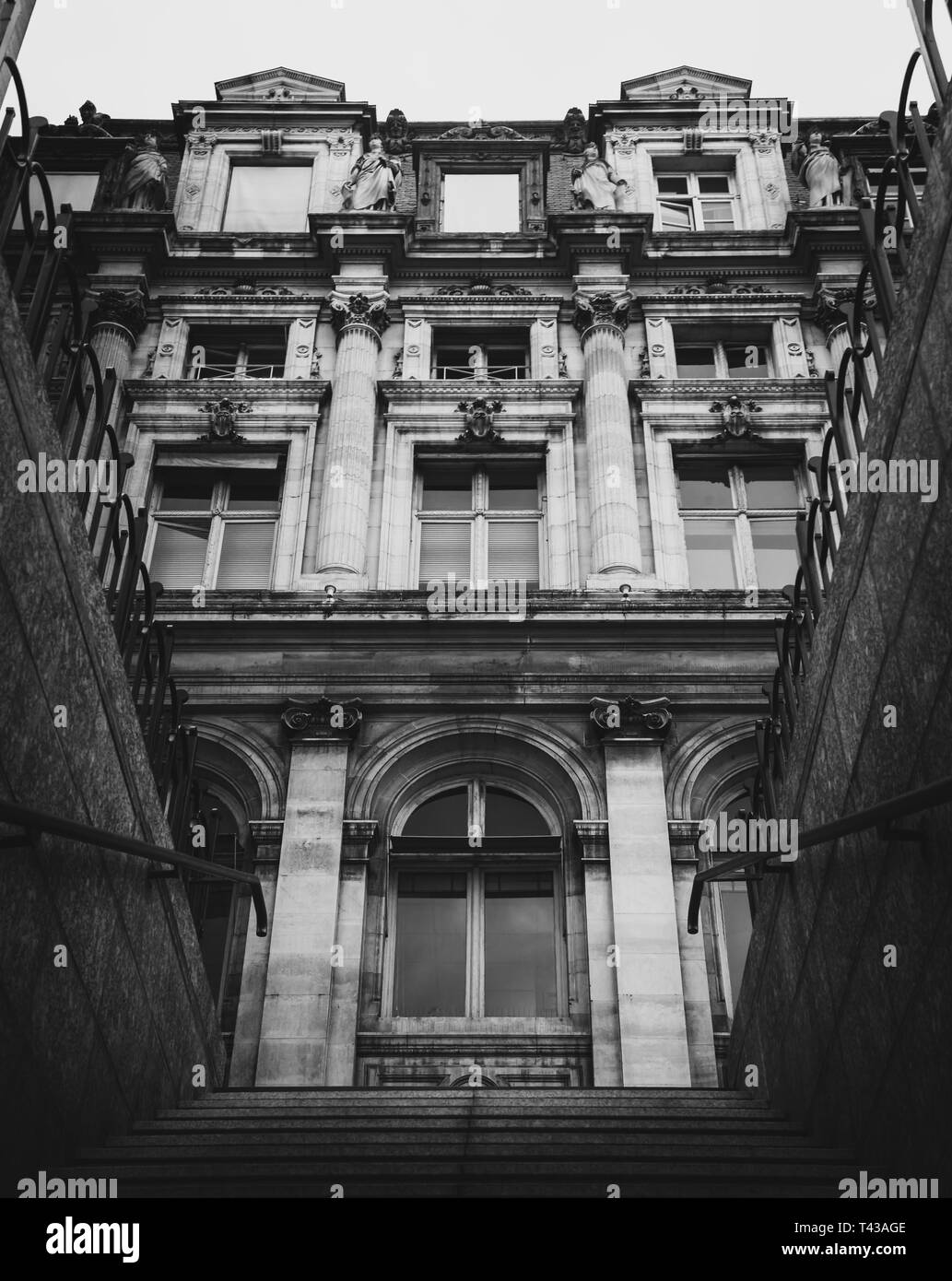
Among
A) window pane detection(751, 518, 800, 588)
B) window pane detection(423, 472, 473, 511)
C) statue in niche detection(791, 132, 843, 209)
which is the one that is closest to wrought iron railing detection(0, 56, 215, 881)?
window pane detection(423, 472, 473, 511)

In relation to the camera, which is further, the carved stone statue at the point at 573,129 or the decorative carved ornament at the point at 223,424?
the carved stone statue at the point at 573,129

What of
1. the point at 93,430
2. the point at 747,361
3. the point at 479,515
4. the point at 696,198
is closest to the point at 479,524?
the point at 479,515

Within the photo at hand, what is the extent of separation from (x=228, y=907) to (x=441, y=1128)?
23.9ft

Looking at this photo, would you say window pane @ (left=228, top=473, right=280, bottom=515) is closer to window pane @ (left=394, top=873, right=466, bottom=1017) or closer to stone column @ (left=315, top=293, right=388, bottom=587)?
stone column @ (left=315, top=293, right=388, bottom=587)

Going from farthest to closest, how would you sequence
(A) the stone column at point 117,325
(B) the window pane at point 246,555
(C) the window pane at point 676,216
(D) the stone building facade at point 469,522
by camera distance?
1. (C) the window pane at point 676,216
2. (A) the stone column at point 117,325
3. (B) the window pane at point 246,555
4. (D) the stone building facade at point 469,522

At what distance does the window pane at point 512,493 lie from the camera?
746 inches

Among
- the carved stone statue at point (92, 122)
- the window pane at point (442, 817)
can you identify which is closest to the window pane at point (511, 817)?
the window pane at point (442, 817)

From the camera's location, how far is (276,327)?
20.9 m

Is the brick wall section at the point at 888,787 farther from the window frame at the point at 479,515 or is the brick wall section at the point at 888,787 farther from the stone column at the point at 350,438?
the stone column at the point at 350,438

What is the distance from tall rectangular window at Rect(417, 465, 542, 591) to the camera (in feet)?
59.2

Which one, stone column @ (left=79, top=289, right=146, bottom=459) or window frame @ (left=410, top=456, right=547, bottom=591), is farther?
stone column @ (left=79, top=289, right=146, bottom=459)

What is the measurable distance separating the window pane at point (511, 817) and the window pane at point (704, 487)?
5378 millimetres

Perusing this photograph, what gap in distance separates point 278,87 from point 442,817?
16.2 m

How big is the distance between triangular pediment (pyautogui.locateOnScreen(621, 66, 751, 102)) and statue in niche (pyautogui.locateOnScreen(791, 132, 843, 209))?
241 centimetres
